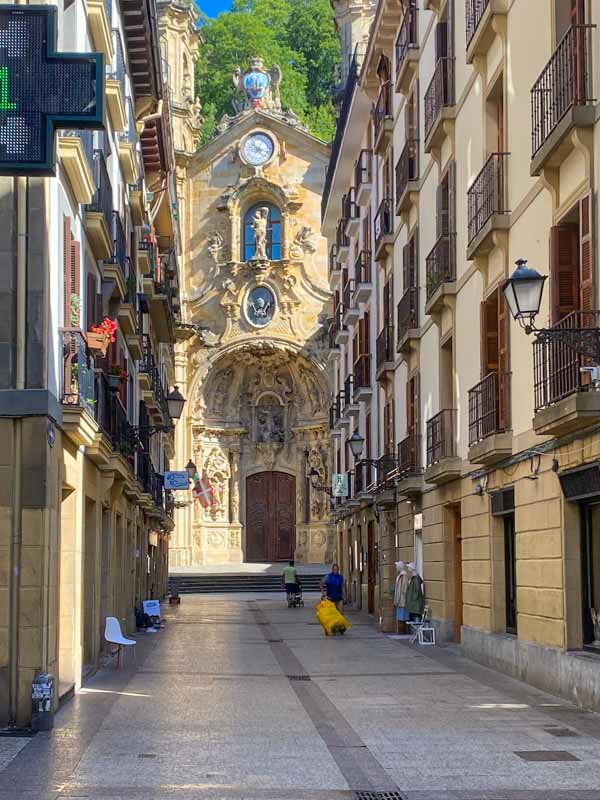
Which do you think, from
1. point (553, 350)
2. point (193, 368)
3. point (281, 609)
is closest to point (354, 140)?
point (281, 609)

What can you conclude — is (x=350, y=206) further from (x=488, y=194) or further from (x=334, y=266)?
(x=488, y=194)

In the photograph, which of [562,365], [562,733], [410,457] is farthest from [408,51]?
[562,733]

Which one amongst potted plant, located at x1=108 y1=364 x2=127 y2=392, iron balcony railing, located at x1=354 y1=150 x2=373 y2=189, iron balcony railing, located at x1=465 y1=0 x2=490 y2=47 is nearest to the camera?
iron balcony railing, located at x1=465 y1=0 x2=490 y2=47

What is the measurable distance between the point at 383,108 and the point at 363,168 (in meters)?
4.38

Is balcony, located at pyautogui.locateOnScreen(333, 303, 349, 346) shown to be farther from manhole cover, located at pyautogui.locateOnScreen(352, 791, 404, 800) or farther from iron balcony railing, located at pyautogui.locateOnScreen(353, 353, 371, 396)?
manhole cover, located at pyautogui.locateOnScreen(352, 791, 404, 800)

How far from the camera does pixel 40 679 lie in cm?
1338

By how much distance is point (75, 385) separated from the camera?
15750mm

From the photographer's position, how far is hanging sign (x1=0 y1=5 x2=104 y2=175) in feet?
24.2

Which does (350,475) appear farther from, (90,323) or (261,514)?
(90,323)

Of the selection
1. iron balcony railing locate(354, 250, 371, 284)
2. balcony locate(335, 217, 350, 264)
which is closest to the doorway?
iron balcony railing locate(354, 250, 371, 284)

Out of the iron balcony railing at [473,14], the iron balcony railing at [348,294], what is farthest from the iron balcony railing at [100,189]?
the iron balcony railing at [348,294]

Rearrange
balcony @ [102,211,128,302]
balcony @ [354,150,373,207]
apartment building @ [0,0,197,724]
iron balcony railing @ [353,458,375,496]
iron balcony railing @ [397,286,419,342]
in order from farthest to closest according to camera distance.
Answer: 1. balcony @ [354,150,373,207]
2. iron balcony railing @ [353,458,375,496]
3. iron balcony railing @ [397,286,419,342]
4. balcony @ [102,211,128,302]
5. apartment building @ [0,0,197,724]

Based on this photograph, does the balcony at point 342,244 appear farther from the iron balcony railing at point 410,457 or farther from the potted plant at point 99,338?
the potted plant at point 99,338

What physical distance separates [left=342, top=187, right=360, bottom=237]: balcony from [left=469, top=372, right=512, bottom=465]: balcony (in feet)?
65.7
